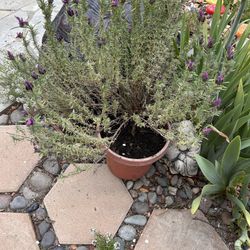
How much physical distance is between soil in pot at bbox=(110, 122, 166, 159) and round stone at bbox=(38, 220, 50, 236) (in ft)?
1.73

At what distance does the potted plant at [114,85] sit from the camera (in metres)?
1.82

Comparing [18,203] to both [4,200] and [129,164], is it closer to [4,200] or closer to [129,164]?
[4,200]

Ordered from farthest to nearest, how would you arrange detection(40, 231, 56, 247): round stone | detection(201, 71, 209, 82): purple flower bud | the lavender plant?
1. detection(40, 231, 56, 247): round stone
2. the lavender plant
3. detection(201, 71, 209, 82): purple flower bud

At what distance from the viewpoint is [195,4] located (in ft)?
11.4

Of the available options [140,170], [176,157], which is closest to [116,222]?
[140,170]

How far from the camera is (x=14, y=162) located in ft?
7.62

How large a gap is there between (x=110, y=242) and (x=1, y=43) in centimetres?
178

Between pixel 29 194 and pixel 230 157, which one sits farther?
pixel 29 194

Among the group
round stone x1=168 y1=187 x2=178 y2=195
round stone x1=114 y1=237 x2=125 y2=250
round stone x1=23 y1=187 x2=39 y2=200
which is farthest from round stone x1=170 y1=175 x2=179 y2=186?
round stone x1=23 y1=187 x2=39 y2=200

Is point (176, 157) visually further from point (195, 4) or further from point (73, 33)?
point (195, 4)

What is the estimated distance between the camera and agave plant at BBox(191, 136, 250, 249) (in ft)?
6.30

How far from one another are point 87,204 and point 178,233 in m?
0.51

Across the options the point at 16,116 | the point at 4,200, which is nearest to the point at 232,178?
the point at 4,200

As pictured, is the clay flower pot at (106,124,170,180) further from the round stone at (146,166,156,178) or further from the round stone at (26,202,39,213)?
the round stone at (26,202,39,213)
